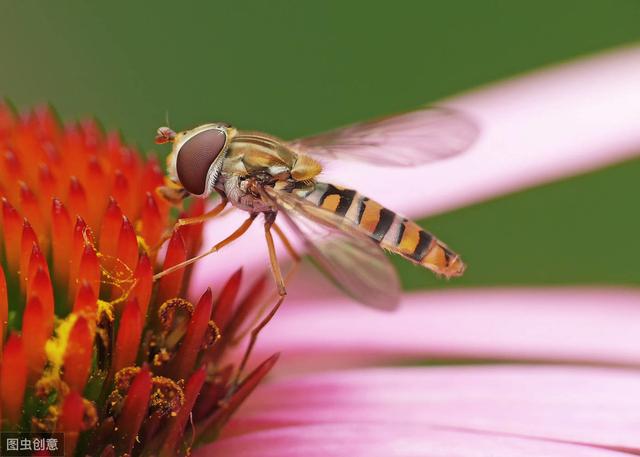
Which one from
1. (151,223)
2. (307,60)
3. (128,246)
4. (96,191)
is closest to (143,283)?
(128,246)

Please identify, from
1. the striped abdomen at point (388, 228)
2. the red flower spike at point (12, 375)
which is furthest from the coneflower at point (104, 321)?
the striped abdomen at point (388, 228)

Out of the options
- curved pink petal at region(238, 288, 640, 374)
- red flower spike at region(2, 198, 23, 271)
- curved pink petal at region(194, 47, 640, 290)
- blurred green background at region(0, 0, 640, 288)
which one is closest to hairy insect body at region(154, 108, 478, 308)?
red flower spike at region(2, 198, 23, 271)

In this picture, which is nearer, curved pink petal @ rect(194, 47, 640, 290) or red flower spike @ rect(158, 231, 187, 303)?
red flower spike @ rect(158, 231, 187, 303)

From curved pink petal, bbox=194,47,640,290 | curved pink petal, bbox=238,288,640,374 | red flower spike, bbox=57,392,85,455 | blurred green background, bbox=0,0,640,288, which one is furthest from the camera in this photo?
blurred green background, bbox=0,0,640,288

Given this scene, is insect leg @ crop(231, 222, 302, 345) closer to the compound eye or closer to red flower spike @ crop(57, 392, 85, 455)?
the compound eye

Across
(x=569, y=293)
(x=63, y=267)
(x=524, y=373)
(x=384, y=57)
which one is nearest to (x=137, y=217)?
(x=63, y=267)

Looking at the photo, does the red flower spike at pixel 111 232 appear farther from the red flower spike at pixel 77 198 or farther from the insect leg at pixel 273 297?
the insect leg at pixel 273 297
